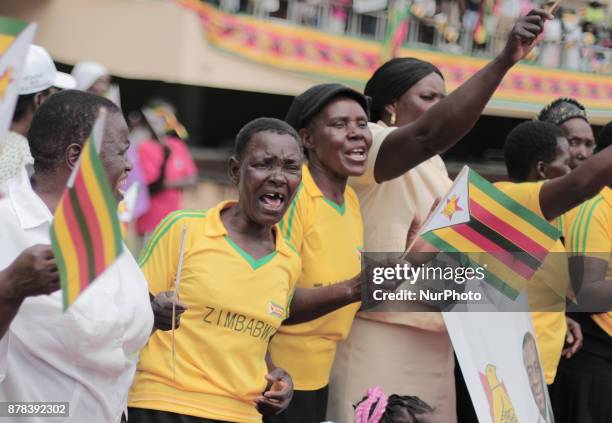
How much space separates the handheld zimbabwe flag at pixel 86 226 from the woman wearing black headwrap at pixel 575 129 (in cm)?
329

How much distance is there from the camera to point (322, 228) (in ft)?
11.7

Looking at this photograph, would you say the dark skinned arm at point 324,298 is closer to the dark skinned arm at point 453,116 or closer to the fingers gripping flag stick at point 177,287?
the dark skinned arm at point 453,116

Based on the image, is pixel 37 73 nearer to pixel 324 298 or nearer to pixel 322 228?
pixel 322 228

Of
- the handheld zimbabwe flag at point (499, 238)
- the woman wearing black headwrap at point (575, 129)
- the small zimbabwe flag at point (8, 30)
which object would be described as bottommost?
the handheld zimbabwe flag at point (499, 238)

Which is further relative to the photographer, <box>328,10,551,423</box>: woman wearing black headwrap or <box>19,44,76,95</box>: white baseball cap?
A: <box>19,44,76,95</box>: white baseball cap

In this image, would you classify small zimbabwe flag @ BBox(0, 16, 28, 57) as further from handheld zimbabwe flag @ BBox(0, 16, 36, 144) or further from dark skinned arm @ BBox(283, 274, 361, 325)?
dark skinned arm @ BBox(283, 274, 361, 325)

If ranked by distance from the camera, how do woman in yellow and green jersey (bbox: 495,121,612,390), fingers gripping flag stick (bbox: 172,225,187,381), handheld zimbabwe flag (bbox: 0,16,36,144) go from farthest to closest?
woman in yellow and green jersey (bbox: 495,121,612,390) → fingers gripping flag stick (bbox: 172,225,187,381) → handheld zimbabwe flag (bbox: 0,16,36,144)

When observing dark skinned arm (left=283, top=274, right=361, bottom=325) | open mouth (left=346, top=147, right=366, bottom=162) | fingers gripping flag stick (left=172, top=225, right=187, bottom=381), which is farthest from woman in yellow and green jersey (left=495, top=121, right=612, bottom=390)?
fingers gripping flag stick (left=172, top=225, right=187, bottom=381)

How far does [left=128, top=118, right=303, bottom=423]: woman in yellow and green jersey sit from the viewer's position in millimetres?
3061

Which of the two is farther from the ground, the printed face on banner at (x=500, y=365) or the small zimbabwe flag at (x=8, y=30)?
the small zimbabwe flag at (x=8, y=30)

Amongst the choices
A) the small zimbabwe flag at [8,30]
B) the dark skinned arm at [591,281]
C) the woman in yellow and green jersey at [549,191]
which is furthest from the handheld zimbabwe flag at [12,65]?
the dark skinned arm at [591,281]

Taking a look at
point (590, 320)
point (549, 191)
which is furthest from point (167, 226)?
point (590, 320)

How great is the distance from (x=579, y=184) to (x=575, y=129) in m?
1.39

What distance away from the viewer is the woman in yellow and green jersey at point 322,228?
353 cm
